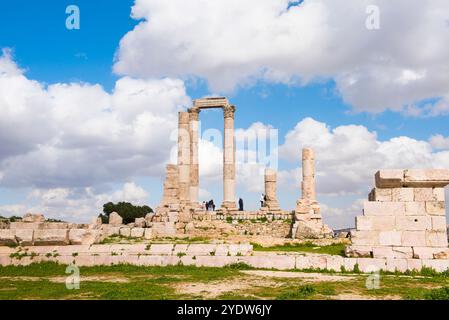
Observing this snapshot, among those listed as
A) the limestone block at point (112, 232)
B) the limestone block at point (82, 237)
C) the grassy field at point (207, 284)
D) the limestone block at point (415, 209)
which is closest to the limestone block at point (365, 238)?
the limestone block at point (415, 209)

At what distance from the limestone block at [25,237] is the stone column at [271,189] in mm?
21777

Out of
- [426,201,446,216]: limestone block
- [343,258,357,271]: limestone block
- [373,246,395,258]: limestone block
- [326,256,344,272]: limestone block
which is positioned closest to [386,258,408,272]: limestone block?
[373,246,395,258]: limestone block

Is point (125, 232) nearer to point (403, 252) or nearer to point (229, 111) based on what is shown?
point (403, 252)

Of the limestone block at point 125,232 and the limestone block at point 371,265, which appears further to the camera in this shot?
the limestone block at point 125,232

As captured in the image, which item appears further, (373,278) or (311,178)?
(311,178)

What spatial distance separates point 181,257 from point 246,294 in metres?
5.83

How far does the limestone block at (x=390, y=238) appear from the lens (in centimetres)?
1345

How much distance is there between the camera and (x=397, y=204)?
13.7 meters

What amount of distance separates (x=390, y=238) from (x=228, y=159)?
24.8m

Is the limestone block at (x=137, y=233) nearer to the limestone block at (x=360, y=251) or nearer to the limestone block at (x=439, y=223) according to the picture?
the limestone block at (x=360, y=251)

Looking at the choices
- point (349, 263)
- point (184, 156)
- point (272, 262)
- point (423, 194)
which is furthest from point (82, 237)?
point (184, 156)

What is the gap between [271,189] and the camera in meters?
36.1
